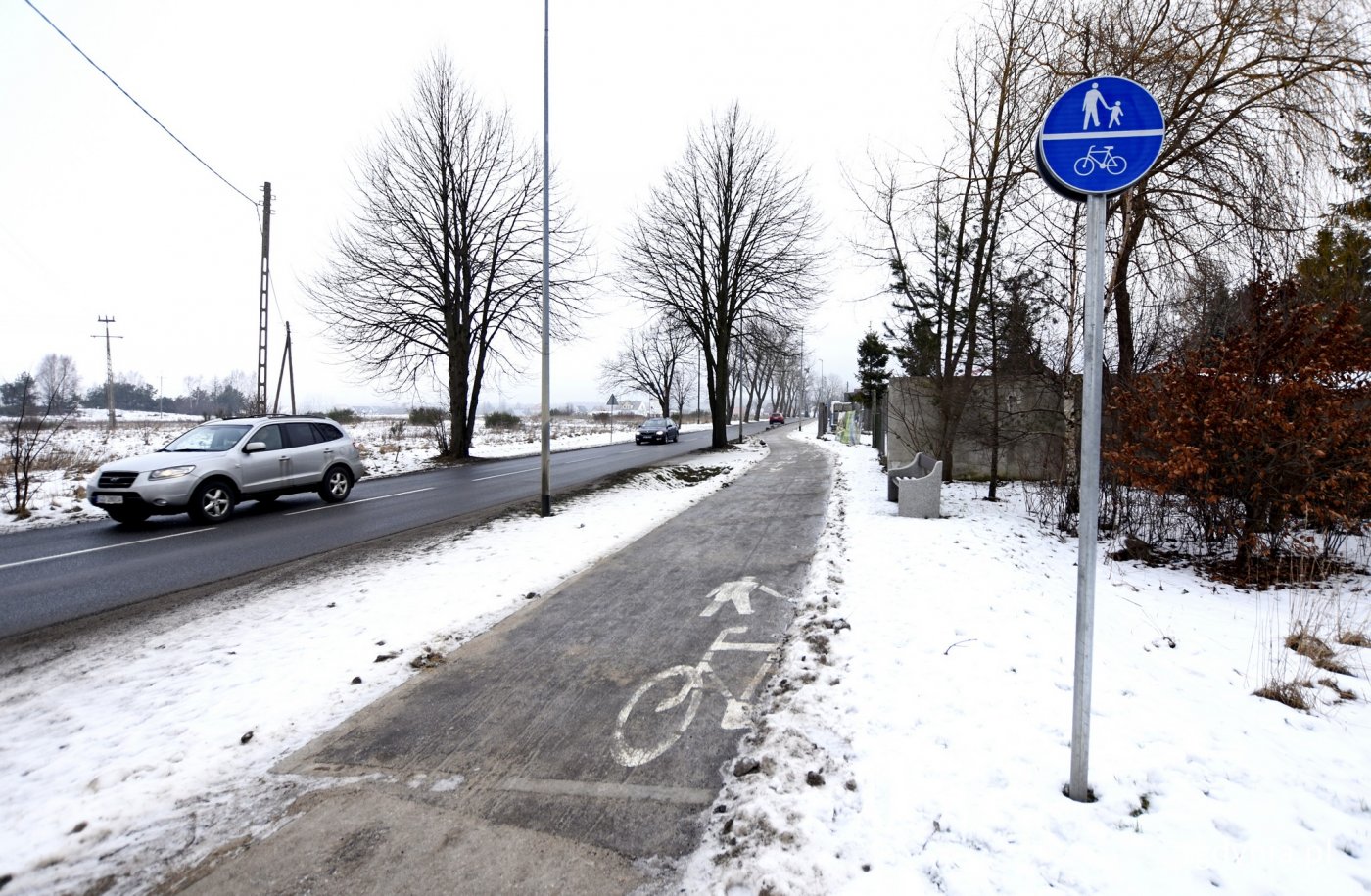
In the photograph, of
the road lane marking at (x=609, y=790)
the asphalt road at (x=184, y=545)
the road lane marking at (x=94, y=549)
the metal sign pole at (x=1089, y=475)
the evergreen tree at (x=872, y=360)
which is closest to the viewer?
the metal sign pole at (x=1089, y=475)

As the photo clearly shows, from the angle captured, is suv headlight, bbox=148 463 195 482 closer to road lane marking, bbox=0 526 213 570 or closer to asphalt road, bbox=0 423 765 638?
asphalt road, bbox=0 423 765 638

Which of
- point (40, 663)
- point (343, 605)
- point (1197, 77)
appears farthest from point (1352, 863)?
point (1197, 77)

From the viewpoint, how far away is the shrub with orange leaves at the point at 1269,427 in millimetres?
6094

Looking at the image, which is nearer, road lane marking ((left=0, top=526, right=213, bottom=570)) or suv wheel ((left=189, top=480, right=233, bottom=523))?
road lane marking ((left=0, top=526, right=213, bottom=570))

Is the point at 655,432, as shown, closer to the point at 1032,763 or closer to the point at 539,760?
the point at 539,760

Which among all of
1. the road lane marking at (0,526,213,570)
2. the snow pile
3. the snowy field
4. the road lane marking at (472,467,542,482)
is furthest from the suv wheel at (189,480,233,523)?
the snow pile

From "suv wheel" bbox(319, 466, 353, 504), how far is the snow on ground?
574 cm

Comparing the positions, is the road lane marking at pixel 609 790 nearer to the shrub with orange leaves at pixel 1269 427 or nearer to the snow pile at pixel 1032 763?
the snow pile at pixel 1032 763

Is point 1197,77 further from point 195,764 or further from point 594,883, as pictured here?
point 195,764

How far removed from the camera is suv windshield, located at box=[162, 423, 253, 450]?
10.3m

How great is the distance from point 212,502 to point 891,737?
1096 cm

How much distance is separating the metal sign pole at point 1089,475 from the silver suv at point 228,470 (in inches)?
463

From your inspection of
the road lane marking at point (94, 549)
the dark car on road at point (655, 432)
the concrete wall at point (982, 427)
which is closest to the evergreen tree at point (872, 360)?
the dark car on road at point (655, 432)

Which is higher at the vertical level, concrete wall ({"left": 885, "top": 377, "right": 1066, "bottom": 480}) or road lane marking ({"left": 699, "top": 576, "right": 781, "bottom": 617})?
concrete wall ({"left": 885, "top": 377, "right": 1066, "bottom": 480})
